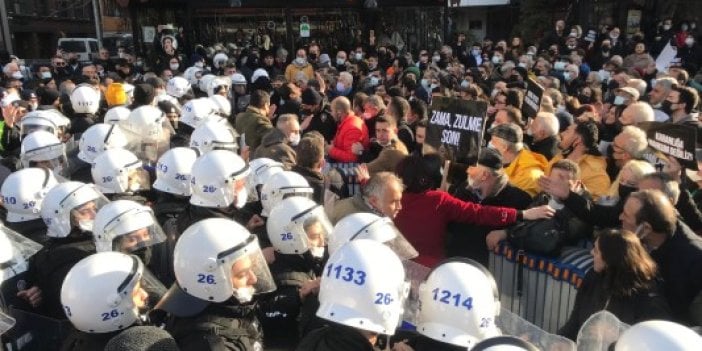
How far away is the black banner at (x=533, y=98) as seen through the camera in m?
6.69

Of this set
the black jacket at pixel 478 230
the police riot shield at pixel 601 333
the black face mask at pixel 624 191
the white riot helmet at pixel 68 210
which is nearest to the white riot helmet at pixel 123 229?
the white riot helmet at pixel 68 210

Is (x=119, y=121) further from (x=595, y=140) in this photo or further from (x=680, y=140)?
(x=680, y=140)

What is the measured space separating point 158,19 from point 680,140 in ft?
59.2

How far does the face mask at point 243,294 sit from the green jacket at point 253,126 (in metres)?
4.73

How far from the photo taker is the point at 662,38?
16.9 meters

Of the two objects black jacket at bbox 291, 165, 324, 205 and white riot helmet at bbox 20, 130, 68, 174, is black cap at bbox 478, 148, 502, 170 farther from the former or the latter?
white riot helmet at bbox 20, 130, 68, 174

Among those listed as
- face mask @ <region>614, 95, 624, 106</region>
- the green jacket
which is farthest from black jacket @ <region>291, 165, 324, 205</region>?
face mask @ <region>614, 95, 624, 106</region>

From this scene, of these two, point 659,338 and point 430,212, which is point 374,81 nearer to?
point 430,212

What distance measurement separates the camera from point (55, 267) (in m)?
3.79

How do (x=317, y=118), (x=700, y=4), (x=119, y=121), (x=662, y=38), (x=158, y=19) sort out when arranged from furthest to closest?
(x=700, y=4) < (x=158, y=19) < (x=662, y=38) < (x=317, y=118) < (x=119, y=121)

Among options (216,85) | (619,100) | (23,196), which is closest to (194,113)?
(216,85)

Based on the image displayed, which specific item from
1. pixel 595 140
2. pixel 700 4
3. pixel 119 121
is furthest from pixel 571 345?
pixel 700 4

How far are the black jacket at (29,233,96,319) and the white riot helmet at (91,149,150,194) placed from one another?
101cm

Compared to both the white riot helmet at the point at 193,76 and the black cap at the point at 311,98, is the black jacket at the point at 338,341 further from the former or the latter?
the white riot helmet at the point at 193,76
